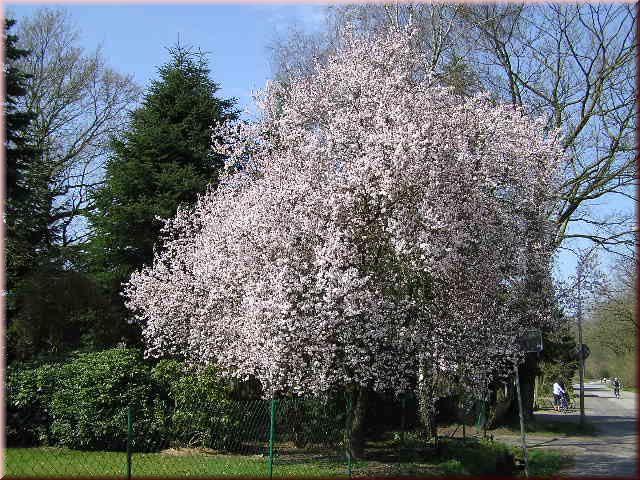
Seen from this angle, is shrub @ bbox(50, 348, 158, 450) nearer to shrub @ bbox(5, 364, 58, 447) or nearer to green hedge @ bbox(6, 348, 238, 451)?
green hedge @ bbox(6, 348, 238, 451)

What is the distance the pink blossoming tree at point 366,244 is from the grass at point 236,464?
51.5 inches

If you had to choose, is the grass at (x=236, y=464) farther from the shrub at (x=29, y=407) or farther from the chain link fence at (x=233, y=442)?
the shrub at (x=29, y=407)

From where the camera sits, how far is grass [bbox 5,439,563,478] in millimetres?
9648

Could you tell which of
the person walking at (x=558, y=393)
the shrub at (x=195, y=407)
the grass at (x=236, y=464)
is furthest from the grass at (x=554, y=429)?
the shrub at (x=195, y=407)

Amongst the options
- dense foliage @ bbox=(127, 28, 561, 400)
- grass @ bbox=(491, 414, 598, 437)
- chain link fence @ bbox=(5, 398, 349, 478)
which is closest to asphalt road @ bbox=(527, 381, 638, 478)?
grass @ bbox=(491, 414, 598, 437)

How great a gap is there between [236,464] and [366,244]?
4283mm

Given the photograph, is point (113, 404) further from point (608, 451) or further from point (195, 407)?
point (608, 451)

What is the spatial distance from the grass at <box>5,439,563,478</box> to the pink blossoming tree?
1.31 meters

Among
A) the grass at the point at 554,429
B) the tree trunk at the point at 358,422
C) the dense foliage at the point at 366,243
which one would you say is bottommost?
the grass at the point at 554,429

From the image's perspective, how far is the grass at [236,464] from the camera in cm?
965

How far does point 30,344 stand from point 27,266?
3.47 meters

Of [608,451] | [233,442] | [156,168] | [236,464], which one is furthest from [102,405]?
[608,451]

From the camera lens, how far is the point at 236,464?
34.0 ft

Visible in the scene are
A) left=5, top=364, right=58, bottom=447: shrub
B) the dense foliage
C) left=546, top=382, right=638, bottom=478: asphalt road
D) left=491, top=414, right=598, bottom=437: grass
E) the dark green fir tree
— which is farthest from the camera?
Answer: left=491, top=414, right=598, bottom=437: grass
